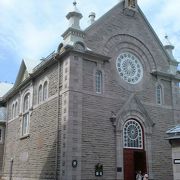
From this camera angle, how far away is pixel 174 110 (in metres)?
27.9

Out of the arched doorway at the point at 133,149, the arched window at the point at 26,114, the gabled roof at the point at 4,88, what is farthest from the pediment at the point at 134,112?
the gabled roof at the point at 4,88

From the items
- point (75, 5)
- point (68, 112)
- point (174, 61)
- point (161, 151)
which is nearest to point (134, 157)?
point (161, 151)

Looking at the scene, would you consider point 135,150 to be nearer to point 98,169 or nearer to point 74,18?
point 98,169

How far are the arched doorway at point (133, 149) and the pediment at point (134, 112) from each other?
1.62ft

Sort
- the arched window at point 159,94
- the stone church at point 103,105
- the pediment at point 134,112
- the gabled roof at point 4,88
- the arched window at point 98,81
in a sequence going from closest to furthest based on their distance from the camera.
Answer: the stone church at point 103,105 < the arched window at point 98,81 < the pediment at point 134,112 < the arched window at point 159,94 < the gabled roof at point 4,88

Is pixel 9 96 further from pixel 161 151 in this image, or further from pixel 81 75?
pixel 161 151

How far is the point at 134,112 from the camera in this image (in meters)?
24.8

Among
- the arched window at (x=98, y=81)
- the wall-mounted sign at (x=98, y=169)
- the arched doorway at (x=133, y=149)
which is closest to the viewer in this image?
the wall-mounted sign at (x=98, y=169)

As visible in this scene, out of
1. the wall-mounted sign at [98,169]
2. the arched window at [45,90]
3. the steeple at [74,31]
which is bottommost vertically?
the wall-mounted sign at [98,169]

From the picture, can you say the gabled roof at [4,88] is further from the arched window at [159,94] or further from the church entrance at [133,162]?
the church entrance at [133,162]

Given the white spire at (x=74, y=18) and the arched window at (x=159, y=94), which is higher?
the white spire at (x=74, y=18)

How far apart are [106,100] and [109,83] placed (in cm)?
144

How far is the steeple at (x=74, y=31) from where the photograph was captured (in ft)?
76.3

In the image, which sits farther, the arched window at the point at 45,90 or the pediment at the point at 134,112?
the arched window at the point at 45,90
